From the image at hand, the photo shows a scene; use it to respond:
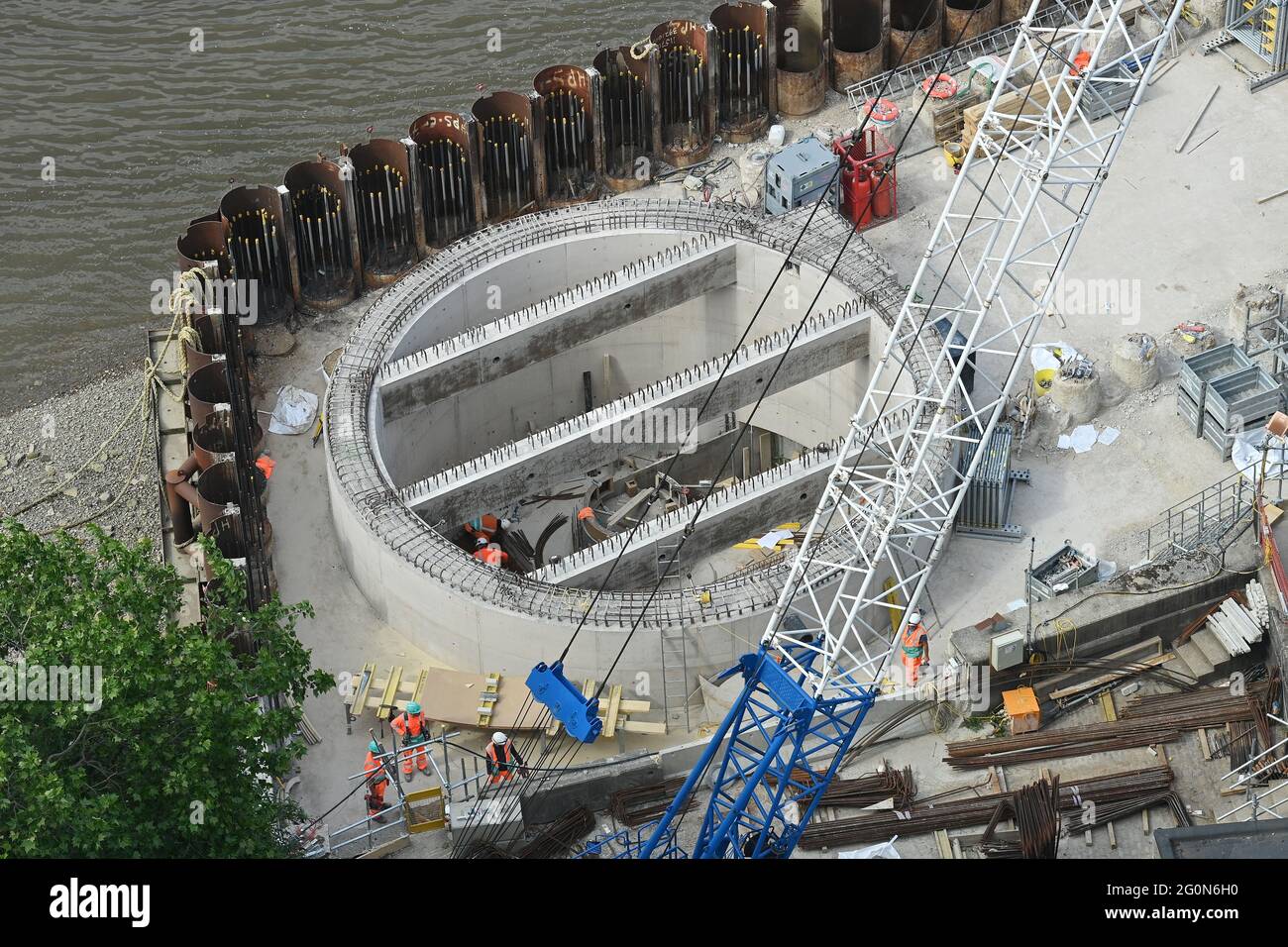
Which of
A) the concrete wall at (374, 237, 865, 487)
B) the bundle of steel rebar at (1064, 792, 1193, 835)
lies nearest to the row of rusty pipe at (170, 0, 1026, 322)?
the concrete wall at (374, 237, 865, 487)

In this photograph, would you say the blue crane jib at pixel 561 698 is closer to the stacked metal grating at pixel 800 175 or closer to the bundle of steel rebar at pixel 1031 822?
the bundle of steel rebar at pixel 1031 822

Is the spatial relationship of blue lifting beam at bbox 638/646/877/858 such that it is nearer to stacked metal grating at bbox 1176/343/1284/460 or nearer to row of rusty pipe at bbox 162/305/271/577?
stacked metal grating at bbox 1176/343/1284/460

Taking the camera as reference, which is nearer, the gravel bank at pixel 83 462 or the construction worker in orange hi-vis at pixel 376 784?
the construction worker in orange hi-vis at pixel 376 784

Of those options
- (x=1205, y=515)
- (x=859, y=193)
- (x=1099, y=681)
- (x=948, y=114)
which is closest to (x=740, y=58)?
(x=948, y=114)

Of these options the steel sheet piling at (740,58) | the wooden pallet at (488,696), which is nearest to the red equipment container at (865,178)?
the steel sheet piling at (740,58)

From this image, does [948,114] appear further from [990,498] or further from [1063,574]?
[1063,574]
